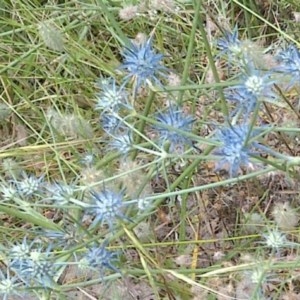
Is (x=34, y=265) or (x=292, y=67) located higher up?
(x=292, y=67)

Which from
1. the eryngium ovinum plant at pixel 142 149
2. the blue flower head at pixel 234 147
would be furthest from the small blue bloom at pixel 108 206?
the blue flower head at pixel 234 147

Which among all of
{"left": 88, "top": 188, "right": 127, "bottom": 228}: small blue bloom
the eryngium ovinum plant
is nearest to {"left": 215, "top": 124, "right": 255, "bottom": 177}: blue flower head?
the eryngium ovinum plant

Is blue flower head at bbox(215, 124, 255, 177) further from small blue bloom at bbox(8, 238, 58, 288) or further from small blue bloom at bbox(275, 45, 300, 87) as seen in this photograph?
small blue bloom at bbox(8, 238, 58, 288)

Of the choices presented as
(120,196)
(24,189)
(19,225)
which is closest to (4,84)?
(19,225)

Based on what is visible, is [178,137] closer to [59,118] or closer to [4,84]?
[59,118]

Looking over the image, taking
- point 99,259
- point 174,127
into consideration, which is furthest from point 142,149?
point 99,259

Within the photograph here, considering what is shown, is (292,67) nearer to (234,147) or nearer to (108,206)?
(234,147)

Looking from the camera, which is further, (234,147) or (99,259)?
(99,259)

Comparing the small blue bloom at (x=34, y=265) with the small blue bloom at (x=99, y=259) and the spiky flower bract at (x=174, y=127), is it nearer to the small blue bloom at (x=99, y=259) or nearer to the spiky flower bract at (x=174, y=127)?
the small blue bloom at (x=99, y=259)

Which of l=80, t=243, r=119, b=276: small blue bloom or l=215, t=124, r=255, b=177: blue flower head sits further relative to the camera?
l=80, t=243, r=119, b=276: small blue bloom

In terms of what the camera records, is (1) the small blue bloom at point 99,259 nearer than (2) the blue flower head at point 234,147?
No

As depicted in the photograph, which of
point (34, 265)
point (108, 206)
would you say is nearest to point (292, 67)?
point (108, 206)
